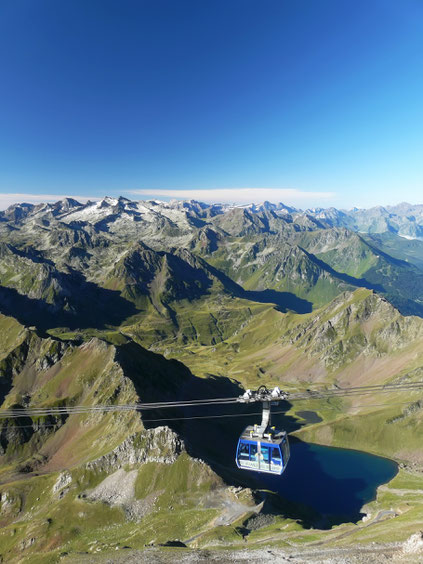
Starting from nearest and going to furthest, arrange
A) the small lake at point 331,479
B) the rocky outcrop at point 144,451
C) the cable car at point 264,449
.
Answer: the cable car at point 264,449
the rocky outcrop at point 144,451
the small lake at point 331,479

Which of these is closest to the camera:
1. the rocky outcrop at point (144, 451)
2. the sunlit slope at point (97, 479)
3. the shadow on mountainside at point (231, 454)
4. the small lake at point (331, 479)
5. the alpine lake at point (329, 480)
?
the sunlit slope at point (97, 479)

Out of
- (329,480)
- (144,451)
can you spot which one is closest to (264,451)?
(144,451)

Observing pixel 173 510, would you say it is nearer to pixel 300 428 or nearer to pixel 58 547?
pixel 58 547

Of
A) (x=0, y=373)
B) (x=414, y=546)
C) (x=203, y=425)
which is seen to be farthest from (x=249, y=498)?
(x=0, y=373)

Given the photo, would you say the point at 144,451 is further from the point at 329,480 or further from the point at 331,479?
the point at 331,479

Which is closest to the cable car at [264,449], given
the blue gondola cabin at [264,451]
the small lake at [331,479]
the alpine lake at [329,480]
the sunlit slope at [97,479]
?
the blue gondola cabin at [264,451]

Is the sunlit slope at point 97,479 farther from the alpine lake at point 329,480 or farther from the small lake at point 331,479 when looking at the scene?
the small lake at point 331,479

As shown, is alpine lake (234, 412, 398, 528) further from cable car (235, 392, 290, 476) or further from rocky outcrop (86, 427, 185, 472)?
cable car (235, 392, 290, 476)
